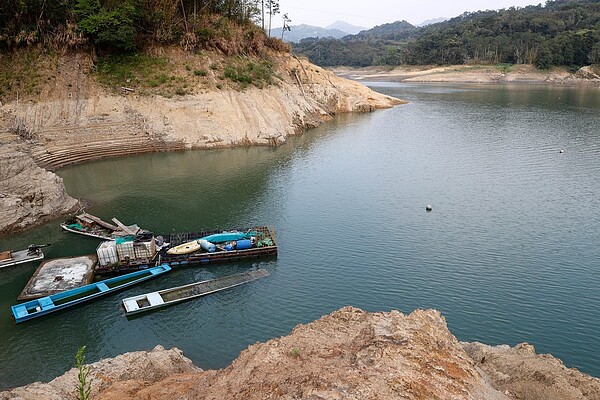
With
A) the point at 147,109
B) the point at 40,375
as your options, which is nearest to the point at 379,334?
the point at 40,375

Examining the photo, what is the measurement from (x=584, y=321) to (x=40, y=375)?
24241 mm

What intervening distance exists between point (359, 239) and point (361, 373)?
19428mm

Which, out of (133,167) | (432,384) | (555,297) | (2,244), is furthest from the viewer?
(133,167)

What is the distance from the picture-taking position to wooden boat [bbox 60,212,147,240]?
29.6 m

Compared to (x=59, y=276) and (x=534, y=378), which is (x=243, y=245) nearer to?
(x=59, y=276)

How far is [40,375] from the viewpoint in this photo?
18.1 meters

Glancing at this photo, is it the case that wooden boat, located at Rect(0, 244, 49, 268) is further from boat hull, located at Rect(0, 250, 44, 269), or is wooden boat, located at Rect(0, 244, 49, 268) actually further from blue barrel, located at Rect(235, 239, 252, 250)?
blue barrel, located at Rect(235, 239, 252, 250)

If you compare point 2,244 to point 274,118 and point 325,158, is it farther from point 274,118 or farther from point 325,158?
point 274,118

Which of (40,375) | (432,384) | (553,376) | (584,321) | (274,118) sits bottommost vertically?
(40,375)

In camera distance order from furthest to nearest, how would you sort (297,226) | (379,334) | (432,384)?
1. (297,226)
2. (379,334)
3. (432,384)

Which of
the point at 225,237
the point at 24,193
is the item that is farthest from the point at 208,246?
the point at 24,193

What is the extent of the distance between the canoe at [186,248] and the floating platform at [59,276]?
457 centimetres

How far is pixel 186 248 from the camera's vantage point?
1062 inches

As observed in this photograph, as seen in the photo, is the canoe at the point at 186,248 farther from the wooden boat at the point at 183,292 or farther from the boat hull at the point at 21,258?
the boat hull at the point at 21,258
